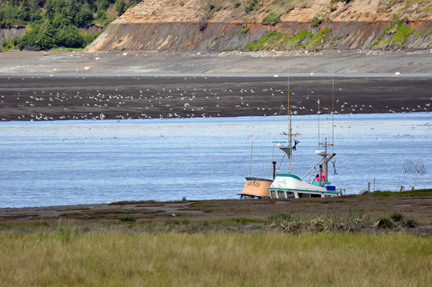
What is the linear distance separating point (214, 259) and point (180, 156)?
26781 mm

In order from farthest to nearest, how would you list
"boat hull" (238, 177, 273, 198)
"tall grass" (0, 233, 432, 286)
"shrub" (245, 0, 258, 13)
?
1. "shrub" (245, 0, 258, 13)
2. "boat hull" (238, 177, 273, 198)
3. "tall grass" (0, 233, 432, 286)

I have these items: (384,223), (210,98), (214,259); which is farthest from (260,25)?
(214,259)

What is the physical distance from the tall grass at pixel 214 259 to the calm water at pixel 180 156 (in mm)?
12315

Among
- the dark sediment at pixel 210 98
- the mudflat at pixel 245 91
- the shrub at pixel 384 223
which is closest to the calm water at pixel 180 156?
the dark sediment at pixel 210 98

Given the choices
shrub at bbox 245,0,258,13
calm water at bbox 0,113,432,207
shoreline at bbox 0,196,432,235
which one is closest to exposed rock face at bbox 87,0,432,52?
shrub at bbox 245,0,258,13

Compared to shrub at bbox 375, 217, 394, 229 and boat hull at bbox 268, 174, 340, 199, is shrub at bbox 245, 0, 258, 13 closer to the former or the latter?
boat hull at bbox 268, 174, 340, 199

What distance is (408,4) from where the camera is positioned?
127188mm

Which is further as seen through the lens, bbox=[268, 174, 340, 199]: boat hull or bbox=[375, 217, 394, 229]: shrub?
bbox=[268, 174, 340, 199]: boat hull

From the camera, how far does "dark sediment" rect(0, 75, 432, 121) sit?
210 feet

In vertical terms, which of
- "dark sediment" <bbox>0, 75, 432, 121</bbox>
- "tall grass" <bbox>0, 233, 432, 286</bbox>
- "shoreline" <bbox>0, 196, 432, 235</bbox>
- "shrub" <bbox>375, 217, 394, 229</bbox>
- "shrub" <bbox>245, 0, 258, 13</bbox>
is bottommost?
"shoreline" <bbox>0, 196, 432, 235</bbox>

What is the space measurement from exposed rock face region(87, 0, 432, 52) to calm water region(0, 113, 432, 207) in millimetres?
65941

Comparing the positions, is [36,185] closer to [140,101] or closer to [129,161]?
[129,161]

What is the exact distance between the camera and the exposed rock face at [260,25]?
406 feet

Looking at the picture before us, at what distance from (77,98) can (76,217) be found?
55928 mm
